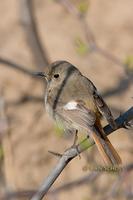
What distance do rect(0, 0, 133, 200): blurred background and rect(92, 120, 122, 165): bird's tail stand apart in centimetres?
214

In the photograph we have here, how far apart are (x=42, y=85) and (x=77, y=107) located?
347 centimetres

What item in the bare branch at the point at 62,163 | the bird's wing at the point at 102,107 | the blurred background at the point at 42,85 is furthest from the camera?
the blurred background at the point at 42,85

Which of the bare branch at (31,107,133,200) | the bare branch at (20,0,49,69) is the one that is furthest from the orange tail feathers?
the bare branch at (20,0,49,69)

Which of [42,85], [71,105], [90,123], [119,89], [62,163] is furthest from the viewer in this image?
[42,85]

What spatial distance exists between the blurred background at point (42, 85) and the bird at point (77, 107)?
5.82 ft

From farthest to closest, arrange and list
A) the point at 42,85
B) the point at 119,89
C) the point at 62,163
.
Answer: the point at 42,85 < the point at 119,89 < the point at 62,163

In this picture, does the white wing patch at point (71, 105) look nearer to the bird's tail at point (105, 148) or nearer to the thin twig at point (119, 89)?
the bird's tail at point (105, 148)

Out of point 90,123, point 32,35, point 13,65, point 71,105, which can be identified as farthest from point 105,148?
point 32,35

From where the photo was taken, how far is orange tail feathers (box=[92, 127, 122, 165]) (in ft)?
9.56

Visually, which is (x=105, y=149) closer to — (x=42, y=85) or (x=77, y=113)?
(x=77, y=113)

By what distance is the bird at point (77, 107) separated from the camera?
3213mm

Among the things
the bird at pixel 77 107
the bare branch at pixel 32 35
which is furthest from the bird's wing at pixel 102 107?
the bare branch at pixel 32 35

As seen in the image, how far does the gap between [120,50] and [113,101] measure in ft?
2.32

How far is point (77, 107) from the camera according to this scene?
3.44 m
